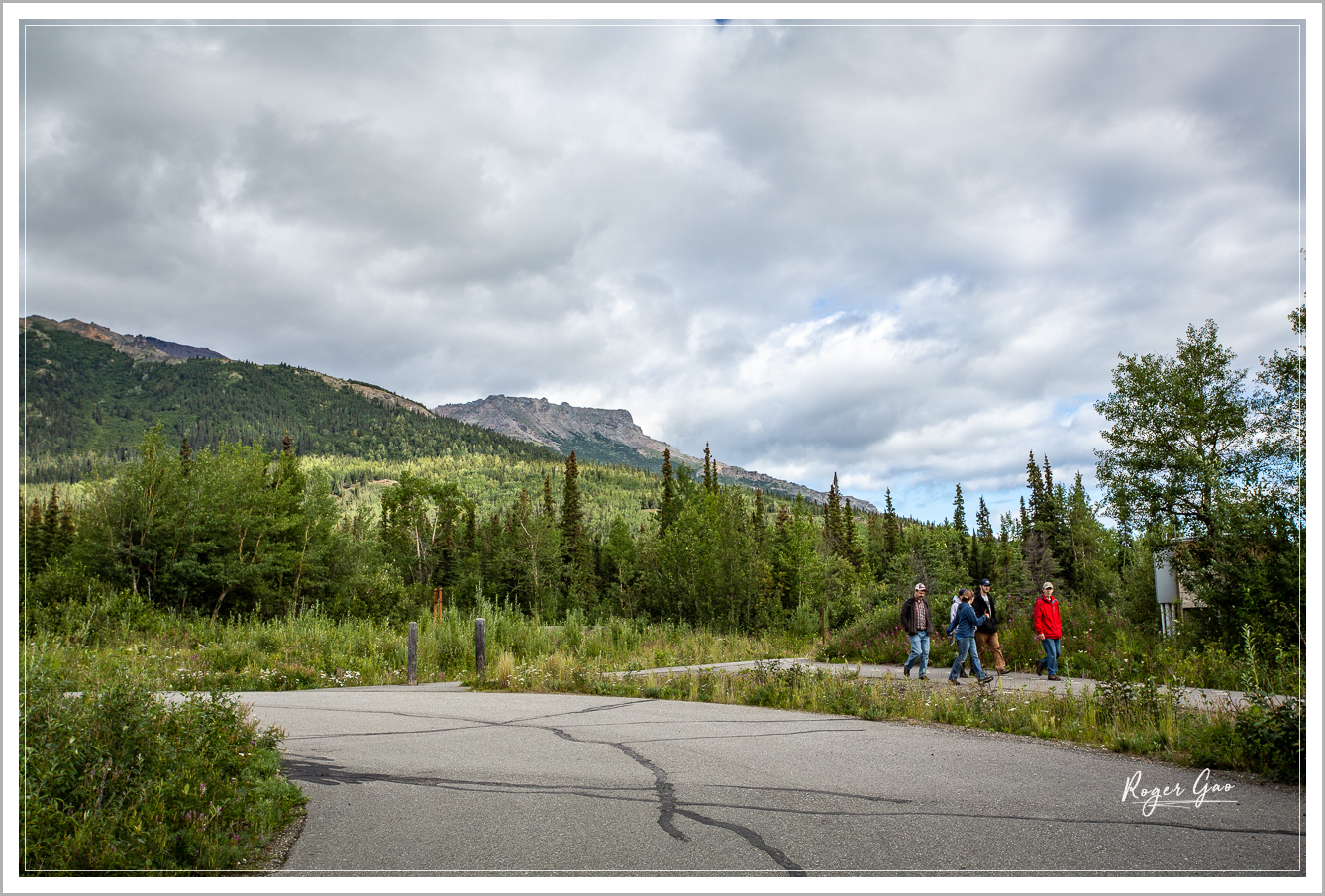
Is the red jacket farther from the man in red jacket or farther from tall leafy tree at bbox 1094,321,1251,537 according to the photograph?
tall leafy tree at bbox 1094,321,1251,537

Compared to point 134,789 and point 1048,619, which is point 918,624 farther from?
point 134,789

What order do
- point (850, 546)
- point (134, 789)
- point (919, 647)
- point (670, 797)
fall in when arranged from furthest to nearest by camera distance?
point (850, 546)
point (919, 647)
point (670, 797)
point (134, 789)

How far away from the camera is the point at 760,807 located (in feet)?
16.5

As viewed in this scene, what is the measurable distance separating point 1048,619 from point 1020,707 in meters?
4.87

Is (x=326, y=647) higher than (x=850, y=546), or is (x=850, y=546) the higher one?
(x=850, y=546)

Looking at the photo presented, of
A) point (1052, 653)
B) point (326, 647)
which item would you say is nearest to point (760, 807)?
point (1052, 653)

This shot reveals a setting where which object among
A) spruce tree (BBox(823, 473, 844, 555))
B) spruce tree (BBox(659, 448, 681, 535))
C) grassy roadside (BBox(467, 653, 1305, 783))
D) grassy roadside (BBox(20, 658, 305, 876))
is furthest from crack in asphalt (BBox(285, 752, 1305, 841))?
spruce tree (BBox(823, 473, 844, 555))

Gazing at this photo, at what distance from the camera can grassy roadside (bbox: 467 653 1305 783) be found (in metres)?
5.84

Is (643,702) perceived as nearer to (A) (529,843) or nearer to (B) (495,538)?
(A) (529,843)

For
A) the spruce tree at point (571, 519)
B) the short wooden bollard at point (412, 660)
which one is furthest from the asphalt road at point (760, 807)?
the spruce tree at point (571, 519)

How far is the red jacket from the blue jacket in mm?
1216

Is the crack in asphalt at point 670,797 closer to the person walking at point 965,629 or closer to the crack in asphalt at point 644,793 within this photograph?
the crack in asphalt at point 644,793

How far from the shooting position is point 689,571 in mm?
33344

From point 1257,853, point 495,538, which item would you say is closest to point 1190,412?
point 1257,853
